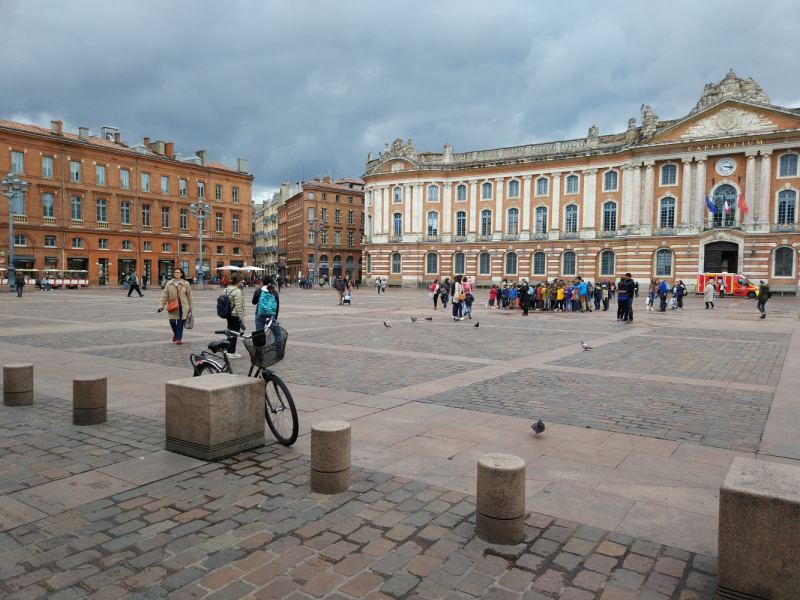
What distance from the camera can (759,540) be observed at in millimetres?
2979

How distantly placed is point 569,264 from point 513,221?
7664 mm

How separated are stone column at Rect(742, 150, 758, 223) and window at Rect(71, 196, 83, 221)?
60444 millimetres

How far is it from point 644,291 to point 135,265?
165ft

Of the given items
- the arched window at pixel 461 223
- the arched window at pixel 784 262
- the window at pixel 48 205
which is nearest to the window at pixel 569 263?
the arched window at pixel 461 223

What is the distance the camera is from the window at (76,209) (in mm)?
55500

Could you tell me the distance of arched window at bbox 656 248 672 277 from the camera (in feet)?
170

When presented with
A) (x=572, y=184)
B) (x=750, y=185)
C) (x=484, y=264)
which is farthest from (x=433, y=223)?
(x=750, y=185)

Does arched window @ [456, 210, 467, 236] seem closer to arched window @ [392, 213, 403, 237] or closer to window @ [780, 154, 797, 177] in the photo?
arched window @ [392, 213, 403, 237]

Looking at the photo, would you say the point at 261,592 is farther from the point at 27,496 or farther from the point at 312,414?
the point at 312,414

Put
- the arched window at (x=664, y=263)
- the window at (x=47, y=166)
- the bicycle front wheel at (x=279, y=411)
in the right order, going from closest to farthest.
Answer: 1. the bicycle front wheel at (x=279, y=411)
2. the arched window at (x=664, y=263)
3. the window at (x=47, y=166)

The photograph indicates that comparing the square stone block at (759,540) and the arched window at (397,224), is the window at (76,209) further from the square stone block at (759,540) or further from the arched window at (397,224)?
the square stone block at (759,540)

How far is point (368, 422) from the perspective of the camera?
6.73 m

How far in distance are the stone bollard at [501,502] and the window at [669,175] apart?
5454 cm

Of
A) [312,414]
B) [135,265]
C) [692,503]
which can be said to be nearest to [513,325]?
[312,414]
